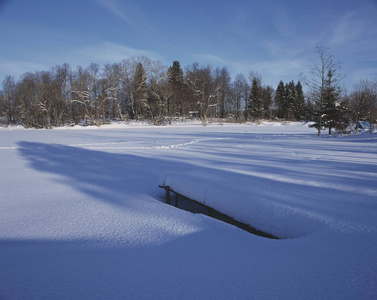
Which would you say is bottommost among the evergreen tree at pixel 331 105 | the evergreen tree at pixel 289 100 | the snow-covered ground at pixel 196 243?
the snow-covered ground at pixel 196 243

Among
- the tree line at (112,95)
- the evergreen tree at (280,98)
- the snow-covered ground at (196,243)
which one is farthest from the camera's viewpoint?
the evergreen tree at (280,98)

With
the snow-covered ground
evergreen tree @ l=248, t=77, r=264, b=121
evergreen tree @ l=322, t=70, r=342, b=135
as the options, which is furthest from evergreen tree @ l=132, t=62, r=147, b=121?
the snow-covered ground

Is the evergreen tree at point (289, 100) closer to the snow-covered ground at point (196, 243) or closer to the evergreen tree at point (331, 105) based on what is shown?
the evergreen tree at point (331, 105)

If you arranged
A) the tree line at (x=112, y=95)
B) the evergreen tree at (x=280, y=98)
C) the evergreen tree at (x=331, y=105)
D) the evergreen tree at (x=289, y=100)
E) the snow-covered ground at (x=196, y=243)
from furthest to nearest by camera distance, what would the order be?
the evergreen tree at (x=280, y=98) → the evergreen tree at (x=289, y=100) → the tree line at (x=112, y=95) → the evergreen tree at (x=331, y=105) → the snow-covered ground at (x=196, y=243)

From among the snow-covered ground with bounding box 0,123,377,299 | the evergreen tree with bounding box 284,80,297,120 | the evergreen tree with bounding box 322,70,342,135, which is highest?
the evergreen tree with bounding box 284,80,297,120

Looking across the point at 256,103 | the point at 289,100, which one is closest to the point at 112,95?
the point at 256,103

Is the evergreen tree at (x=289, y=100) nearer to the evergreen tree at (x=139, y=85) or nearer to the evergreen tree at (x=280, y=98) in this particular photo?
the evergreen tree at (x=280, y=98)

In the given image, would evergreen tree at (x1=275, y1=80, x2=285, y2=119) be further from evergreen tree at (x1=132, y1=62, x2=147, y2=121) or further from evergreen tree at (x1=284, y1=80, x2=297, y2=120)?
evergreen tree at (x1=132, y1=62, x2=147, y2=121)

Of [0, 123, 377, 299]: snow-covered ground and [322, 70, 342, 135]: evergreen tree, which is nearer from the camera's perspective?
[0, 123, 377, 299]: snow-covered ground

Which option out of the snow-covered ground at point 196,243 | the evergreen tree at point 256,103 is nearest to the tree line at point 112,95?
the evergreen tree at point 256,103

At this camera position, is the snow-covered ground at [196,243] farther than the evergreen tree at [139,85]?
No

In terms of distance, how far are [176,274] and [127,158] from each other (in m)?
7.66

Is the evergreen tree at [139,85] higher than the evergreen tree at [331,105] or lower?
higher

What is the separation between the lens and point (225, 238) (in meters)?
2.74
